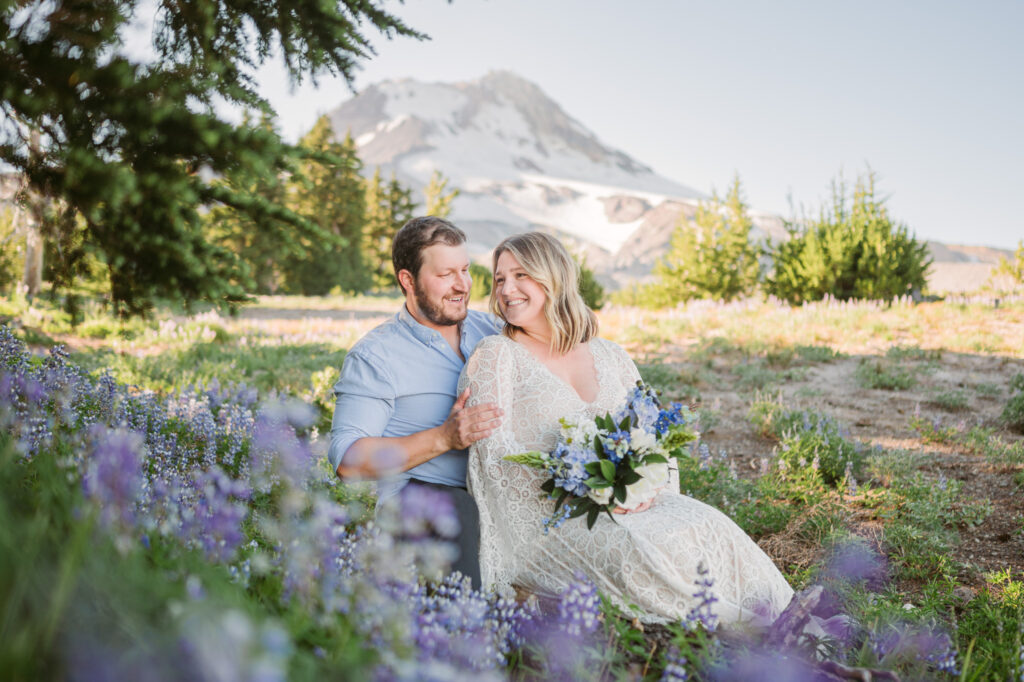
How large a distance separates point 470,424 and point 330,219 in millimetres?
32844

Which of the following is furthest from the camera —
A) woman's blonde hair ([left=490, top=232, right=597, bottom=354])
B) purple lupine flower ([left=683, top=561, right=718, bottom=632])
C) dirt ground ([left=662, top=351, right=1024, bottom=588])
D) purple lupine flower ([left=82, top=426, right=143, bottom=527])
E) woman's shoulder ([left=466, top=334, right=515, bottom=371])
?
dirt ground ([left=662, top=351, right=1024, bottom=588])

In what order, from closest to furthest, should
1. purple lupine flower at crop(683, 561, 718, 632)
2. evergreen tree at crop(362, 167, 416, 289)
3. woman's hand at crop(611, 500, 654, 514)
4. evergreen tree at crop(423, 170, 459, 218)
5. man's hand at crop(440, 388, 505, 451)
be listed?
1. purple lupine flower at crop(683, 561, 718, 632)
2. woman's hand at crop(611, 500, 654, 514)
3. man's hand at crop(440, 388, 505, 451)
4. evergreen tree at crop(362, 167, 416, 289)
5. evergreen tree at crop(423, 170, 459, 218)

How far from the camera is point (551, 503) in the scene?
311cm

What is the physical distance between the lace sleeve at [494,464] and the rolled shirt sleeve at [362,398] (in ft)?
1.49

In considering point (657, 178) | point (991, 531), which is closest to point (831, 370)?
point (991, 531)

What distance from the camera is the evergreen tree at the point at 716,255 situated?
16281mm

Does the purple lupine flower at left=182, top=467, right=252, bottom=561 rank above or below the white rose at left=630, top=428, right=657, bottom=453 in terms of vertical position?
below

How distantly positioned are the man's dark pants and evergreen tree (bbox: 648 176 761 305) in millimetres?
13927

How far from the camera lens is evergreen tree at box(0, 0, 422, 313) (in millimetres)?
2215

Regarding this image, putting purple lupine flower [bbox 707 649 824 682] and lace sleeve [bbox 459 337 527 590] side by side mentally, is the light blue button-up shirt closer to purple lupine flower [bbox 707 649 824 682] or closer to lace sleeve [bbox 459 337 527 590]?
lace sleeve [bbox 459 337 527 590]

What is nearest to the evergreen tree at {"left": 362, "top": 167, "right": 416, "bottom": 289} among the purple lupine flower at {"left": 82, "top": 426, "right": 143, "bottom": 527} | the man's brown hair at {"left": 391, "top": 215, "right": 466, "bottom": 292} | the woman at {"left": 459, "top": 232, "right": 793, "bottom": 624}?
the man's brown hair at {"left": 391, "top": 215, "right": 466, "bottom": 292}

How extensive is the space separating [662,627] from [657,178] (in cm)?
18122

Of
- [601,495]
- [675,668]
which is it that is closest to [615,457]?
[601,495]

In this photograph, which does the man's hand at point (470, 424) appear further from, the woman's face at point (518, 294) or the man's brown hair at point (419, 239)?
the man's brown hair at point (419, 239)
